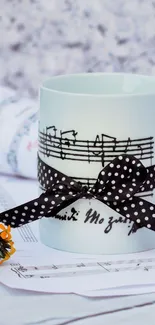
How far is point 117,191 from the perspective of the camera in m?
0.57

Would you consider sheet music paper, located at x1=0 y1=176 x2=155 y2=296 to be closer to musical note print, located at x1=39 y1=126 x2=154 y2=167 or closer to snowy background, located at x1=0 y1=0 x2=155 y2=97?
musical note print, located at x1=39 y1=126 x2=154 y2=167

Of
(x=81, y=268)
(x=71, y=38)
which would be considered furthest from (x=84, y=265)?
(x=71, y=38)

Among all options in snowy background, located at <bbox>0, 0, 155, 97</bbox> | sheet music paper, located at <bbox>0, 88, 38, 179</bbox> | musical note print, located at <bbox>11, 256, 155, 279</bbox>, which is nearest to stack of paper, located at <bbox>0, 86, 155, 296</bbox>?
musical note print, located at <bbox>11, 256, 155, 279</bbox>

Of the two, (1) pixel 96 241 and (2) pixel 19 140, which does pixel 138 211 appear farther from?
(2) pixel 19 140

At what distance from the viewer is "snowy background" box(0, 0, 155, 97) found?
101 cm

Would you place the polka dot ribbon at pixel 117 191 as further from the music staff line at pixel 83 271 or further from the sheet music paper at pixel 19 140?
the sheet music paper at pixel 19 140

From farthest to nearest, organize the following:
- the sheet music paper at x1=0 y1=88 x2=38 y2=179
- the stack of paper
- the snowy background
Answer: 1. the snowy background
2. the sheet music paper at x1=0 y1=88 x2=38 y2=179
3. the stack of paper

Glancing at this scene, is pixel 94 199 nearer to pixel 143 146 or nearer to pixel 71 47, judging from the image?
pixel 143 146

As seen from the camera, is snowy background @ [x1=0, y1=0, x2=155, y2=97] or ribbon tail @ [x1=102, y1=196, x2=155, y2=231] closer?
ribbon tail @ [x1=102, y1=196, x2=155, y2=231]

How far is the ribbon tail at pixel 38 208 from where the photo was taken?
573mm

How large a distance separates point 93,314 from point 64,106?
0.61 feet

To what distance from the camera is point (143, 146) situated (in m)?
0.58

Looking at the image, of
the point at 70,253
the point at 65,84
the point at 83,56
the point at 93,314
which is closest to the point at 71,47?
the point at 83,56

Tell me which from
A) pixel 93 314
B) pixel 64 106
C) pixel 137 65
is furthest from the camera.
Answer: pixel 137 65
